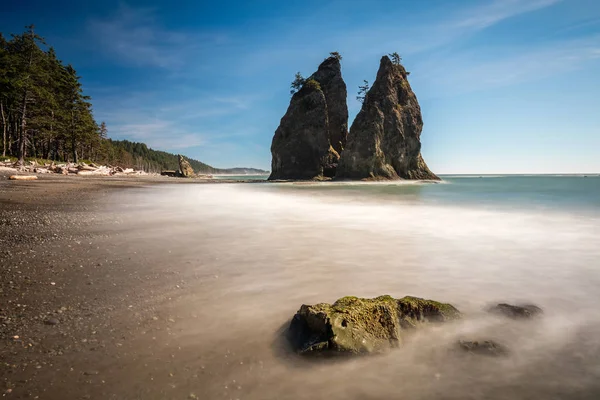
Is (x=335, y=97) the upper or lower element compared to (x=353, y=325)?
upper

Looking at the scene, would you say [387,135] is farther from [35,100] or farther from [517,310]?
[517,310]

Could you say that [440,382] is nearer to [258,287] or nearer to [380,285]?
[380,285]

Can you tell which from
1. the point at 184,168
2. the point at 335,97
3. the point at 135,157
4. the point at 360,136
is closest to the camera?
the point at 360,136

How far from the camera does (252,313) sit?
3.47 metres

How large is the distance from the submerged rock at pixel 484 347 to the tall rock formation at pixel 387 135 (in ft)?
193

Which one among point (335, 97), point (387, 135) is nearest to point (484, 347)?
point (387, 135)

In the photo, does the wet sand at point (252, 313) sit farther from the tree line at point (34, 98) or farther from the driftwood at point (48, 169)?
the tree line at point (34, 98)

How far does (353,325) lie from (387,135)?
6702 centimetres

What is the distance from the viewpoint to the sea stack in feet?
221

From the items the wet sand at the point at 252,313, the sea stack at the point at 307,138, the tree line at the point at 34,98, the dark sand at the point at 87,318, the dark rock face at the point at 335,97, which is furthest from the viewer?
A: the dark rock face at the point at 335,97

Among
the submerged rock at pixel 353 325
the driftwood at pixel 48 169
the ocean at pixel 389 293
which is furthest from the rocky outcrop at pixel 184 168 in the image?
the submerged rock at pixel 353 325

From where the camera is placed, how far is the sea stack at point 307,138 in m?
67.3

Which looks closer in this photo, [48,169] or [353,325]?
[353,325]

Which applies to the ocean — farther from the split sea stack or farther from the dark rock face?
the dark rock face
